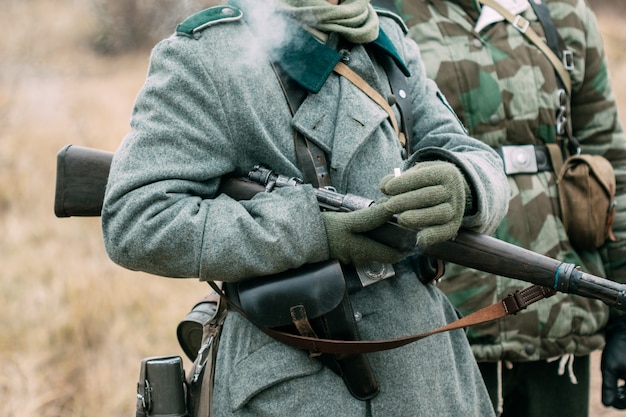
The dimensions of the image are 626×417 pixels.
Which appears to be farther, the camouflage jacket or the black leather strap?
the camouflage jacket

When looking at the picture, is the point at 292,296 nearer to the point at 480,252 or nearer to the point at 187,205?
the point at 187,205

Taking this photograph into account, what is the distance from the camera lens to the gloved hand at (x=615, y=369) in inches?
114

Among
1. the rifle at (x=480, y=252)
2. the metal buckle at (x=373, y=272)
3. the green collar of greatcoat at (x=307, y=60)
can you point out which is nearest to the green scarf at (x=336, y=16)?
the green collar of greatcoat at (x=307, y=60)

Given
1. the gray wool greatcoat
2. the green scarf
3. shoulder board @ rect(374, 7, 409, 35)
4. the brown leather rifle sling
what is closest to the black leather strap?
the gray wool greatcoat

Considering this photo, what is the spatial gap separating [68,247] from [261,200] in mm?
5470

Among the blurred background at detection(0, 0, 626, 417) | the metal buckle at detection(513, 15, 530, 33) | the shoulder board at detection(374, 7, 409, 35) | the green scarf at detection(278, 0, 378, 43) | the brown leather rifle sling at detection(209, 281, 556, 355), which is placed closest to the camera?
the brown leather rifle sling at detection(209, 281, 556, 355)

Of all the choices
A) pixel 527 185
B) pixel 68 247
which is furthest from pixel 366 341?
pixel 68 247

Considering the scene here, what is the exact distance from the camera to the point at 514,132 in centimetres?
291

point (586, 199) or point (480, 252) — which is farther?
point (586, 199)

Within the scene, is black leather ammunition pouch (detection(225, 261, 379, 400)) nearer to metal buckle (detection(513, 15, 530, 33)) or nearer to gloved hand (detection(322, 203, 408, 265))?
gloved hand (detection(322, 203, 408, 265))

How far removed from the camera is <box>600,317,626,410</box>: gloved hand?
9.52 feet

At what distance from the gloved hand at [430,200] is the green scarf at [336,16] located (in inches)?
17.1

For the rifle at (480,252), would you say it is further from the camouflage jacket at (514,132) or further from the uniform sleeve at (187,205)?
the camouflage jacket at (514,132)

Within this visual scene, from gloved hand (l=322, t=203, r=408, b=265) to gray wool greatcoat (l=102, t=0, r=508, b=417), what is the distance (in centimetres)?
3
